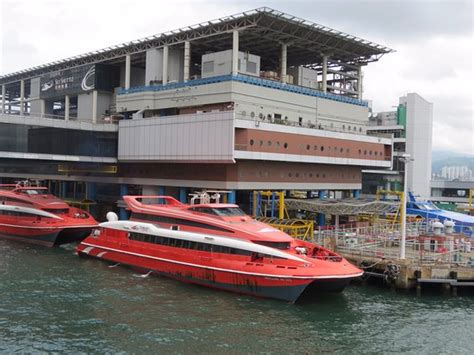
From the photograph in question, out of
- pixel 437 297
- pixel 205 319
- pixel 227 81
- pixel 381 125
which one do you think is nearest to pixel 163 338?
pixel 205 319

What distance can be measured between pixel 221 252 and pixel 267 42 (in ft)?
116

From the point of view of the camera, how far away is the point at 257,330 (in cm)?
2384

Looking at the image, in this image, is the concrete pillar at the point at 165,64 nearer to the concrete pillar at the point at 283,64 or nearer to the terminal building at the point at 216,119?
the terminal building at the point at 216,119

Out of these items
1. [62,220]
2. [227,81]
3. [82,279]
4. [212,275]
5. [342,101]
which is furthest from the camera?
[342,101]

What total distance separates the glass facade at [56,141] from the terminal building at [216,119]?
102 mm

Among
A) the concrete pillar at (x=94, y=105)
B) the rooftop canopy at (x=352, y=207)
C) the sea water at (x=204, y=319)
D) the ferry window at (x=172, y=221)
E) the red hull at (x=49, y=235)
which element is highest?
the concrete pillar at (x=94, y=105)

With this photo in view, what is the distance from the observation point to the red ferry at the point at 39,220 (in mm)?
45938

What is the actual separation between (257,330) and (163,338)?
432 cm

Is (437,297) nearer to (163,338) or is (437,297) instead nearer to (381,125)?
(163,338)

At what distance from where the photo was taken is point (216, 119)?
158 feet

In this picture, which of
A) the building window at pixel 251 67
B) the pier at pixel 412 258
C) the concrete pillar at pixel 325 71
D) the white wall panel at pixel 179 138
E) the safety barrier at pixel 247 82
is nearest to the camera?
the pier at pixel 412 258

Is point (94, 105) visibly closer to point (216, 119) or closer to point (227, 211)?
point (216, 119)

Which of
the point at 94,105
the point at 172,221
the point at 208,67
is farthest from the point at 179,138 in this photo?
the point at 94,105

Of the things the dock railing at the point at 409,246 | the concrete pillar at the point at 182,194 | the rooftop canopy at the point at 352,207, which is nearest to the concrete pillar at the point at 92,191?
the concrete pillar at the point at 182,194
